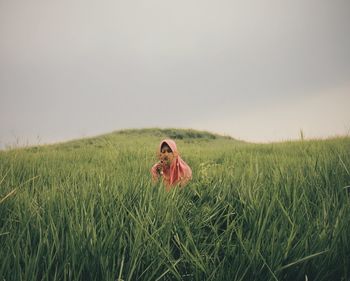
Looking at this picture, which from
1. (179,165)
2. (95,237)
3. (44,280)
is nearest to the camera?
(44,280)

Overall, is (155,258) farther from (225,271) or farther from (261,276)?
(261,276)

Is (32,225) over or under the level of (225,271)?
over

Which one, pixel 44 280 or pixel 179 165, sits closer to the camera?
pixel 44 280

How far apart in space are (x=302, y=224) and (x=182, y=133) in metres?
16.5

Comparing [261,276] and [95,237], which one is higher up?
[95,237]

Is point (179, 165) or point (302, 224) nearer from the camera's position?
point (302, 224)

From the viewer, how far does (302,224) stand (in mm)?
1214

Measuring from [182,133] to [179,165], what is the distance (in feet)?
45.1

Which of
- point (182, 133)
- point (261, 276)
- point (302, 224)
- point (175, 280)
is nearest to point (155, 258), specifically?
point (175, 280)

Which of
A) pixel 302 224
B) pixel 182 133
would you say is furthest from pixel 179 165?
pixel 182 133

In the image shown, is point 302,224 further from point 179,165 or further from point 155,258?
point 179,165

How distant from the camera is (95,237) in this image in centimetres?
99

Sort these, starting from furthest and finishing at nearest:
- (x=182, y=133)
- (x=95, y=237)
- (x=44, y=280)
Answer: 1. (x=182, y=133)
2. (x=95, y=237)
3. (x=44, y=280)

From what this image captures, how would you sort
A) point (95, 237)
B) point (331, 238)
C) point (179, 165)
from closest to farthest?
point (95, 237), point (331, 238), point (179, 165)
